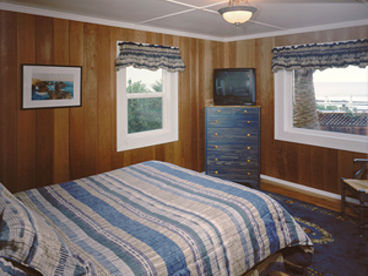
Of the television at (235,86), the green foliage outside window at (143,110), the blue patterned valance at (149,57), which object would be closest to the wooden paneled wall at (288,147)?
the television at (235,86)

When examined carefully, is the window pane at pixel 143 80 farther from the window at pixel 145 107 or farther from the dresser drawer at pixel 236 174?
the dresser drawer at pixel 236 174

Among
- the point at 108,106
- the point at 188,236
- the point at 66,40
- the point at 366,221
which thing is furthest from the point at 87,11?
the point at 366,221

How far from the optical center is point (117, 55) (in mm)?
3871

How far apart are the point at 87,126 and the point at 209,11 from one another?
6.41ft

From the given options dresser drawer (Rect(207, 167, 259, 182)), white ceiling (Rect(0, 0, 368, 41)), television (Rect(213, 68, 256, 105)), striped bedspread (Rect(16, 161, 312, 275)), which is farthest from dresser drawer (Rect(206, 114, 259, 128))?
striped bedspread (Rect(16, 161, 312, 275))

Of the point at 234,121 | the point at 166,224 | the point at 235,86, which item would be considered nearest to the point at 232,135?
the point at 234,121

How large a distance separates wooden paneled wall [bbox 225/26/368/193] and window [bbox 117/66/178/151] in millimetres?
1320

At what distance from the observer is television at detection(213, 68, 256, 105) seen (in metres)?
4.72

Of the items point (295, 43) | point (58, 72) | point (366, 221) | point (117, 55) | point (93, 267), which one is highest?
point (295, 43)

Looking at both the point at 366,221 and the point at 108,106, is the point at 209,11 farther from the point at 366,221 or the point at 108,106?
the point at 366,221

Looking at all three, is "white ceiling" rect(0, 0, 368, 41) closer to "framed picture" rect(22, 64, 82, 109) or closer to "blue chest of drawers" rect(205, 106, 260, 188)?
"framed picture" rect(22, 64, 82, 109)

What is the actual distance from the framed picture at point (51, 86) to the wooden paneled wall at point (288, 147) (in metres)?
2.70

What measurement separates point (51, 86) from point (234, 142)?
262 centimetres

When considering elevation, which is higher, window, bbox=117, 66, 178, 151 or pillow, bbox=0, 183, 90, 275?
window, bbox=117, 66, 178, 151
